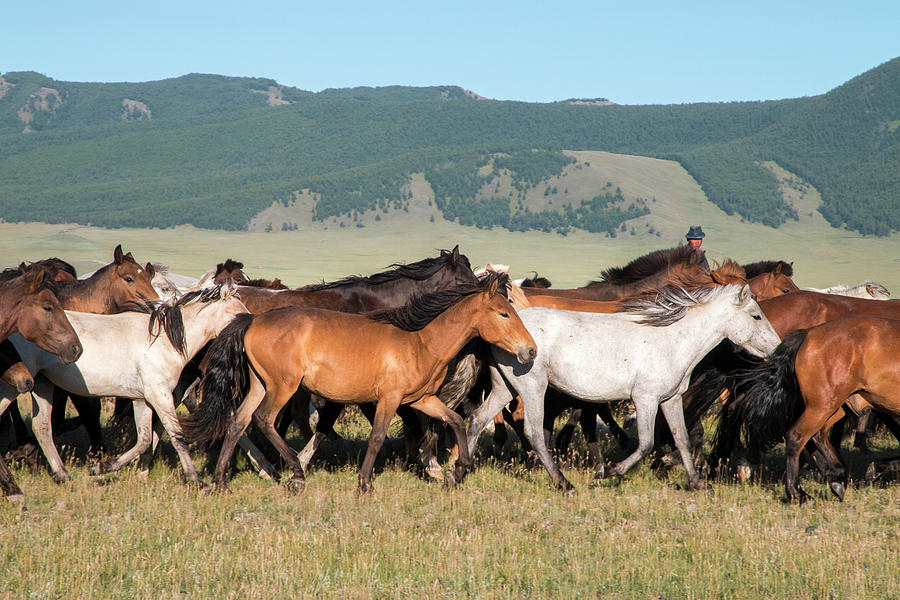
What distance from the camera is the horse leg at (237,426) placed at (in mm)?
7211

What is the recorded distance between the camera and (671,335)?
24.9 ft

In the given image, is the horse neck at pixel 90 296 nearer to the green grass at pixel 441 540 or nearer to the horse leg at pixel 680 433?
the green grass at pixel 441 540

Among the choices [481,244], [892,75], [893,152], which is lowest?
[481,244]

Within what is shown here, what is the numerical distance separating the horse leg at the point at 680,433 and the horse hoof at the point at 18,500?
5.34 metres

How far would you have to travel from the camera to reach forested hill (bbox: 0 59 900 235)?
117 meters

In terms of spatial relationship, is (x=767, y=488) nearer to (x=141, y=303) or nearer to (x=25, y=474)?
(x=141, y=303)

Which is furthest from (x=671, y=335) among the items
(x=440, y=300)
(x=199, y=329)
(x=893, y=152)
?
(x=893, y=152)

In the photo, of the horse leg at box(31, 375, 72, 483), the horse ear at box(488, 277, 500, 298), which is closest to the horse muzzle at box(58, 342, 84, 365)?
the horse leg at box(31, 375, 72, 483)

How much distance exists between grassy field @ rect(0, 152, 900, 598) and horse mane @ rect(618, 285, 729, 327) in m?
1.51

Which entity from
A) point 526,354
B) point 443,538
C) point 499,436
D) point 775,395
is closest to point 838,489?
point 775,395

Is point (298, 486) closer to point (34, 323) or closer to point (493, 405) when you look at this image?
point (493, 405)

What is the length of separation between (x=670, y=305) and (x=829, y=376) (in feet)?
5.02

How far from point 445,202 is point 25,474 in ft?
371

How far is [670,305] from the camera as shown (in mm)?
7773
